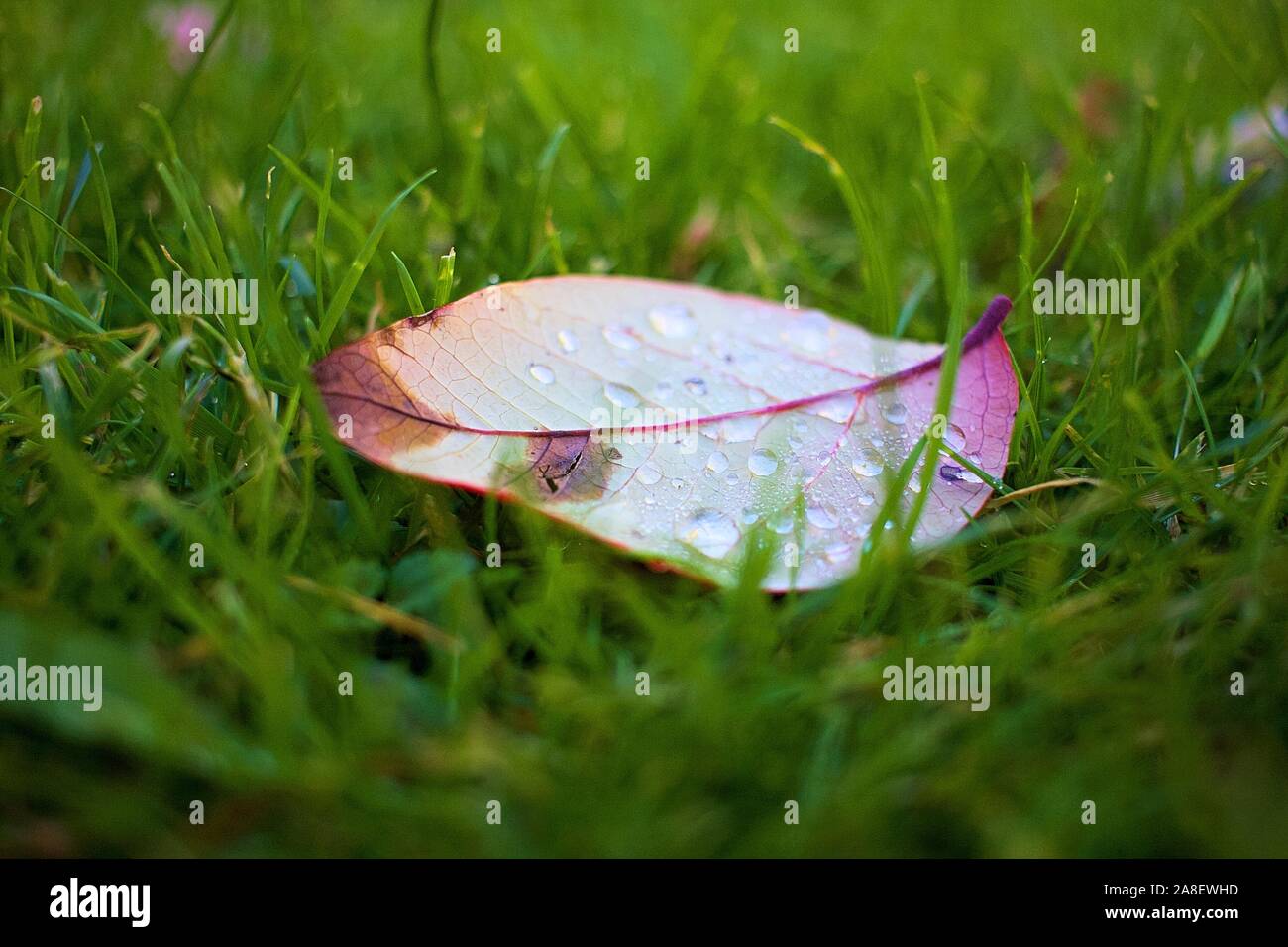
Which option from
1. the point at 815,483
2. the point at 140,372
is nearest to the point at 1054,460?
the point at 815,483

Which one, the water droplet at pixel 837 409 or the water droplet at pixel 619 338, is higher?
the water droplet at pixel 619 338

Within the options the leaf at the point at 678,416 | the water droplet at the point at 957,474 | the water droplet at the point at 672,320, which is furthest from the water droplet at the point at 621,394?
the water droplet at the point at 957,474

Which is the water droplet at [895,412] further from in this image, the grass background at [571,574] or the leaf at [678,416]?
the grass background at [571,574]

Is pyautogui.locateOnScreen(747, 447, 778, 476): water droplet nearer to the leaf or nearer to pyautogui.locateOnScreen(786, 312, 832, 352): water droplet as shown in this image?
the leaf

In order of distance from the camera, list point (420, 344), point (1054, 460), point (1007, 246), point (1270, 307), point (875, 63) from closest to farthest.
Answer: point (420, 344) → point (1054, 460) → point (1270, 307) → point (1007, 246) → point (875, 63)

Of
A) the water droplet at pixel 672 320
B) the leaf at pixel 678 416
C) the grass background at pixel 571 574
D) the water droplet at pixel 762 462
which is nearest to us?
the grass background at pixel 571 574

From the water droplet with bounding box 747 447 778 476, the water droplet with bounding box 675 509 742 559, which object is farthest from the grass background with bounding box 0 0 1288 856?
the water droplet with bounding box 747 447 778 476

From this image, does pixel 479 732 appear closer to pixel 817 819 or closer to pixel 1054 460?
pixel 817 819
